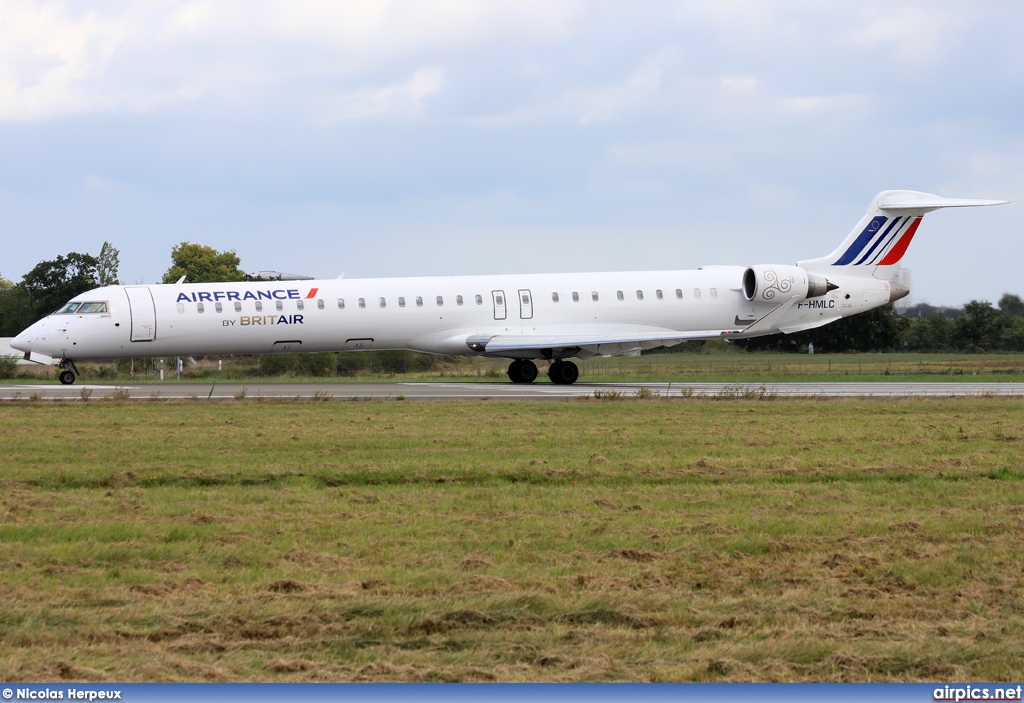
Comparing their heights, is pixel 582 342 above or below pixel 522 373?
above

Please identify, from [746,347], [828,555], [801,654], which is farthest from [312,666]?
[746,347]

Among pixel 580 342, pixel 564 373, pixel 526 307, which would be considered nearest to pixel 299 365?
pixel 526 307

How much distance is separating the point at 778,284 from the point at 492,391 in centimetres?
1004

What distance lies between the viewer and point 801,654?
5.46 meters

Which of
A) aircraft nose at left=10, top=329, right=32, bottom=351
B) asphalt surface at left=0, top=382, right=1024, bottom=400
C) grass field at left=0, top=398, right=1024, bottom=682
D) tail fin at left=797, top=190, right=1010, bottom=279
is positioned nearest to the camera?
grass field at left=0, top=398, right=1024, bottom=682

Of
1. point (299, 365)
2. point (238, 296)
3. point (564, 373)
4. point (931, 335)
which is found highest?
point (238, 296)

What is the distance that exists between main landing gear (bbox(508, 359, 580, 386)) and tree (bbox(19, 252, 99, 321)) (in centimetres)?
3722

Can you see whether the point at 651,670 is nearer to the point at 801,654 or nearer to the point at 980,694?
the point at 801,654

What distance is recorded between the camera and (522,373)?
3117 cm

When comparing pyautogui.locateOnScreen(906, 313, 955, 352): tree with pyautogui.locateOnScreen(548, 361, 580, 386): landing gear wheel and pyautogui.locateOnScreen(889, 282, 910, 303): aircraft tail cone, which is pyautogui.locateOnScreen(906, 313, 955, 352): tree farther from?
pyautogui.locateOnScreen(548, 361, 580, 386): landing gear wheel

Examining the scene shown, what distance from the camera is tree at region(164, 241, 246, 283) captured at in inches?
3068

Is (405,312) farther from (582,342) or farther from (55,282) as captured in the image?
(55,282)

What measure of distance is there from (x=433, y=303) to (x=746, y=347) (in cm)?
3457

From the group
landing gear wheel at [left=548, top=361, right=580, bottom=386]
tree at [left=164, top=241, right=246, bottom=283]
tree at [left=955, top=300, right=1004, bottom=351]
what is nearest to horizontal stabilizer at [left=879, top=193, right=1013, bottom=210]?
landing gear wheel at [left=548, top=361, right=580, bottom=386]
